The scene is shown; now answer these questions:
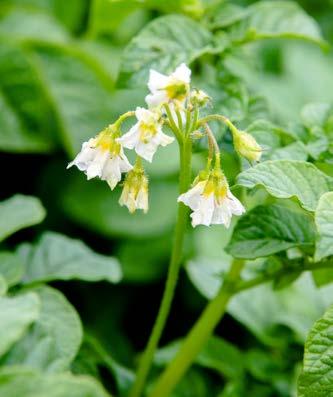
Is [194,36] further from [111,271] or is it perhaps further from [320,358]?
[320,358]

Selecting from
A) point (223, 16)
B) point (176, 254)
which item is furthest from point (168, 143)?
point (223, 16)

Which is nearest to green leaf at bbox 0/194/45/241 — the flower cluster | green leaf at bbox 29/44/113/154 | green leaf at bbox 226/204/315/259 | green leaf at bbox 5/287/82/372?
green leaf at bbox 5/287/82/372

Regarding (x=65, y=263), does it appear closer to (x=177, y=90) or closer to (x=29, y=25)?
(x=177, y=90)

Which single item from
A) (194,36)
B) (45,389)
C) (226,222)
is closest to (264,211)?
(226,222)

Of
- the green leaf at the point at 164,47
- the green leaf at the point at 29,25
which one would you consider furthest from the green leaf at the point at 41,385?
the green leaf at the point at 29,25

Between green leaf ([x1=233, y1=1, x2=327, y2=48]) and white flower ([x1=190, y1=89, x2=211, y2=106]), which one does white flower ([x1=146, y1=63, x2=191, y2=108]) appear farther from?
green leaf ([x1=233, y1=1, x2=327, y2=48])

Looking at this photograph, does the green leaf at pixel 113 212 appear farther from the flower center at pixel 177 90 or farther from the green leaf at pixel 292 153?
the flower center at pixel 177 90
